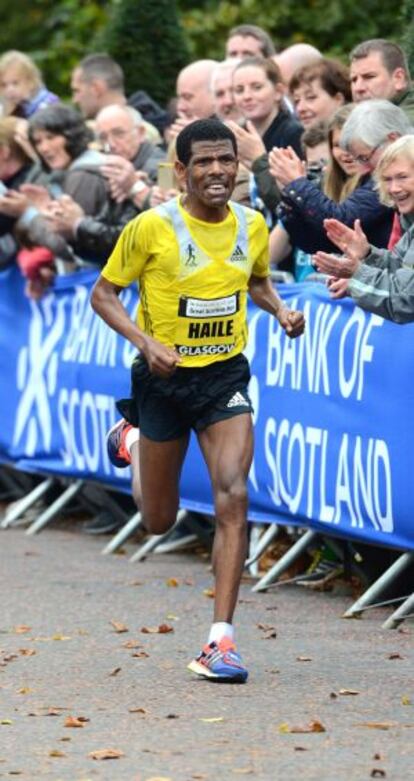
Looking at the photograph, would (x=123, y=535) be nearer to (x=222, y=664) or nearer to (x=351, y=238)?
(x=351, y=238)

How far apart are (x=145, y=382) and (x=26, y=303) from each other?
5.92 m

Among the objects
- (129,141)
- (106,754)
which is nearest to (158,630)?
(106,754)

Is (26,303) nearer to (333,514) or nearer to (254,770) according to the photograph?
(333,514)

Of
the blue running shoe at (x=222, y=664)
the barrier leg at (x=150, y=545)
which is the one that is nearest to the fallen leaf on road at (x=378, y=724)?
the blue running shoe at (x=222, y=664)

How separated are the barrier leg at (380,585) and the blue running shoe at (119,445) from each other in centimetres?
132

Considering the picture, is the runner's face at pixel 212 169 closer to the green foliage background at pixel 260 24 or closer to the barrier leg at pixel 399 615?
the barrier leg at pixel 399 615

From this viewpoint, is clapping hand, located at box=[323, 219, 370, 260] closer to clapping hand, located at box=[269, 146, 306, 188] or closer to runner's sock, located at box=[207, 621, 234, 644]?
clapping hand, located at box=[269, 146, 306, 188]

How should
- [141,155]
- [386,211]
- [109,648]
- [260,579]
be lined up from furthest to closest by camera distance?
[141,155]
[260,579]
[386,211]
[109,648]

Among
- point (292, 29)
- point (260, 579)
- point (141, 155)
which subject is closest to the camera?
point (260, 579)

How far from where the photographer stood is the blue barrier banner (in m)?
10.4

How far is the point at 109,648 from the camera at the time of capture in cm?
984

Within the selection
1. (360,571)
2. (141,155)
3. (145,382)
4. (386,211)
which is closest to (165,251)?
(145,382)

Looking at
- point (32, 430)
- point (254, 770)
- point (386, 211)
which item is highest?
point (386, 211)

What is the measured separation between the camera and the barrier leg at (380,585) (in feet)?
34.5
